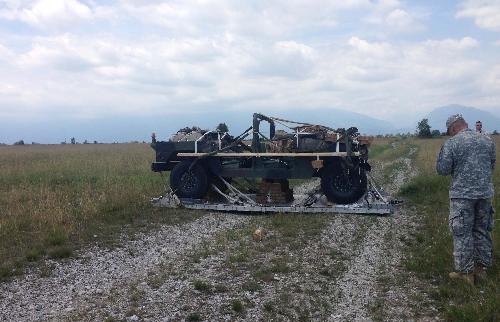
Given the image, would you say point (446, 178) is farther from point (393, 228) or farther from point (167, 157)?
point (167, 157)

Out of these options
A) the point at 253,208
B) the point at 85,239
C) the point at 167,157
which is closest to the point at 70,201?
the point at 167,157

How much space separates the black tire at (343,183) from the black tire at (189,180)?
3.03 m

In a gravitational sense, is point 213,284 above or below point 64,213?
below

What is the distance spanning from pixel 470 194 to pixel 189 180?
785cm

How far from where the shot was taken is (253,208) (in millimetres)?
11648

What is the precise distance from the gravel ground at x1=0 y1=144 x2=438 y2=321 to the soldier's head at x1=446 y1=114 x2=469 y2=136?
6.64 feet

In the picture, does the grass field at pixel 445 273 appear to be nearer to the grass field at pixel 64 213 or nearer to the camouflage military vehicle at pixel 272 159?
the camouflage military vehicle at pixel 272 159

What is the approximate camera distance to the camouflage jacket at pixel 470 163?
19.9 feet

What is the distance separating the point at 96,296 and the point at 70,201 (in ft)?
21.6

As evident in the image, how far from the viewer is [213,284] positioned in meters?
6.32

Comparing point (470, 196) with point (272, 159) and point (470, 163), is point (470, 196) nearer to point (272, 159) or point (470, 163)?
point (470, 163)

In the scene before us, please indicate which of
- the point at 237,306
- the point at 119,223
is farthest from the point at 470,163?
the point at 119,223

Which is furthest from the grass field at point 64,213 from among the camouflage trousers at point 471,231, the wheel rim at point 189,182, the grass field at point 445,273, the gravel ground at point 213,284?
the camouflage trousers at point 471,231

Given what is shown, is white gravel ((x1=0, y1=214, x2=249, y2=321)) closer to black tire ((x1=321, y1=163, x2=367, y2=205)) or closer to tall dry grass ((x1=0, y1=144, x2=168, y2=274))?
tall dry grass ((x1=0, y1=144, x2=168, y2=274))
